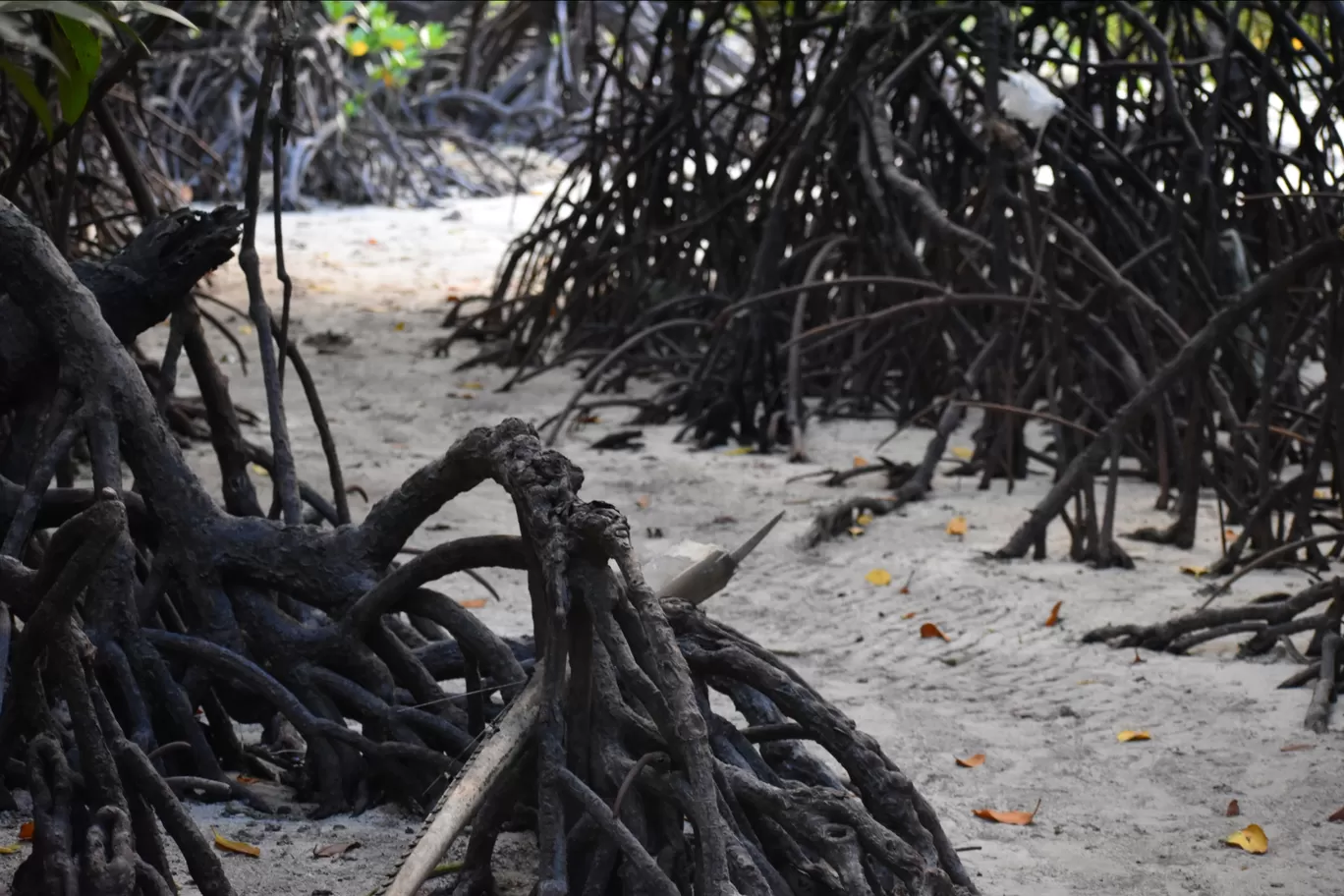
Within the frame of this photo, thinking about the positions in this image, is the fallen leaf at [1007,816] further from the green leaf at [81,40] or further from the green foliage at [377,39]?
the green foliage at [377,39]

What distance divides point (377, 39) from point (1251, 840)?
33.9 ft

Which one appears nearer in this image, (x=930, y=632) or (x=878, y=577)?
(x=930, y=632)

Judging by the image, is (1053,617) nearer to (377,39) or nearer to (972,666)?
(972,666)

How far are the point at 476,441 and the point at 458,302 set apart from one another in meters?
5.05

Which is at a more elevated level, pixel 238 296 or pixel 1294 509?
pixel 1294 509

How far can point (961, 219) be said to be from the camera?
5.40m

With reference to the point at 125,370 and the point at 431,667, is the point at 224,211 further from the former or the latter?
the point at 431,667

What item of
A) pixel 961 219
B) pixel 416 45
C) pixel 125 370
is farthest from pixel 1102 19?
pixel 416 45

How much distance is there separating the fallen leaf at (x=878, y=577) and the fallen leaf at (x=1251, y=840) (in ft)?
4.71

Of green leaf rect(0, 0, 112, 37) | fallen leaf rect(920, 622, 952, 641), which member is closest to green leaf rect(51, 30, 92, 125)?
green leaf rect(0, 0, 112, 37)

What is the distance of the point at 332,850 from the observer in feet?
6.08

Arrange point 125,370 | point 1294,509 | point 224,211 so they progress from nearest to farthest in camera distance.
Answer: point 125,370
point 224,211
point 1294,509

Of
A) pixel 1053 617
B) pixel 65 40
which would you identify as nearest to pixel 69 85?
pixel 65 40

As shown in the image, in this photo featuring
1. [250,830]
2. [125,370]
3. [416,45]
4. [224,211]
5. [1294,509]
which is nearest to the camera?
[250,830]
